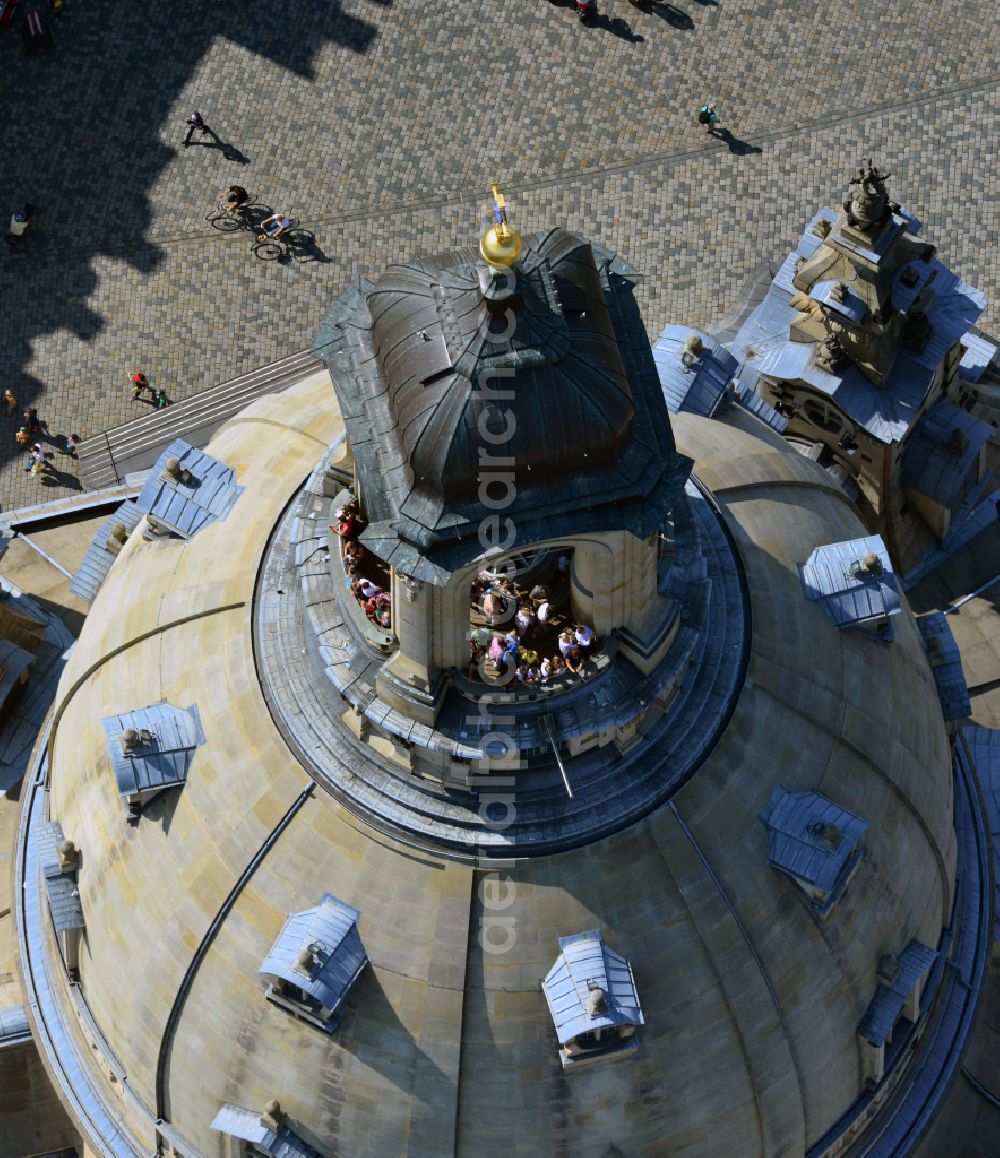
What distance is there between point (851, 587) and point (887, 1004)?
43.2 ft

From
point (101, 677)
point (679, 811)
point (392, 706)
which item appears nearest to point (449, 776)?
point (392, 706)

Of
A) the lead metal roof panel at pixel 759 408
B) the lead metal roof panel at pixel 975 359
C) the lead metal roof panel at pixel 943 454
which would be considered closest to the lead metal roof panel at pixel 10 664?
the lead metal roof panel at pixel 759 408

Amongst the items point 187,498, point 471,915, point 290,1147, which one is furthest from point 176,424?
point 471,915

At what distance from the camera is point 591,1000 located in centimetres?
5634

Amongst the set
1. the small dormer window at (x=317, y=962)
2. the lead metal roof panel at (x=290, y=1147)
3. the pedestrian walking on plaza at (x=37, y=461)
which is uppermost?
the pedestrian walking on plaza at (x=37, y=461)

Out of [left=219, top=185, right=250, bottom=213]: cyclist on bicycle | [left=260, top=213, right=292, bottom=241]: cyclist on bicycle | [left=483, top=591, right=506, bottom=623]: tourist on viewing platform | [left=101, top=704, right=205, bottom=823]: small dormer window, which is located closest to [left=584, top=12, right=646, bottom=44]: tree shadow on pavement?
[left=260, top=213, right=292, bottom=241]: cyclist on bicycle

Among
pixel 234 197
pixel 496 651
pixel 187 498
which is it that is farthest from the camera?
pixel 234 197

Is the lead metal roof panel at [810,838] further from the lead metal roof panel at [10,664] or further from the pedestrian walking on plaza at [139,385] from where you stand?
the pedestrian walking on plaza at [139,385]

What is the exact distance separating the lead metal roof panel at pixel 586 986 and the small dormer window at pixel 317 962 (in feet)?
18.6

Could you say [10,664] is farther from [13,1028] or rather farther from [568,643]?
[568,643]

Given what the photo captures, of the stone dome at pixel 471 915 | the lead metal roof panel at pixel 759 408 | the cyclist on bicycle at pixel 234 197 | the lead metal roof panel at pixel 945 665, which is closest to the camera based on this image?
the stone dome at pixel 471 915

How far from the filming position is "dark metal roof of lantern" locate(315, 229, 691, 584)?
48.2 meters

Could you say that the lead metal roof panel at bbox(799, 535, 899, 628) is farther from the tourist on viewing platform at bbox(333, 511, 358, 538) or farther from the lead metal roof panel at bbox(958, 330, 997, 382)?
the lead metal roof panel at bbox(958, 330, 997, 382)

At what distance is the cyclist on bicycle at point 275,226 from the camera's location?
107 meters
